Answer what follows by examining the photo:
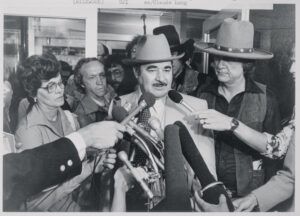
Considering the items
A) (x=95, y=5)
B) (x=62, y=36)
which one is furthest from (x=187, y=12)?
(x=62, y=36)

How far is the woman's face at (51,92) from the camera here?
105 cm

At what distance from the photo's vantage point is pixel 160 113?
1.09m

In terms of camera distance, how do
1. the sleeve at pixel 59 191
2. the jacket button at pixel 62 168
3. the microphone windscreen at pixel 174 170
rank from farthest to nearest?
the sleeve at pixel 59 191, the jacket button at pixel 62 168, the microphone windscreen at pixel 174 170

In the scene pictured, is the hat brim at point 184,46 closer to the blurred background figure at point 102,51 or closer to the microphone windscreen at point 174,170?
the blurred background figure at point 102,51

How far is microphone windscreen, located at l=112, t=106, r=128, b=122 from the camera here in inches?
36.8

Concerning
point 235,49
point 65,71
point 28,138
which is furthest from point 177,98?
point 28,138

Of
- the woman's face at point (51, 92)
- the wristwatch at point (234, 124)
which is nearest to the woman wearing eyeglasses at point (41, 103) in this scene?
the woman's face at point (51, 92)

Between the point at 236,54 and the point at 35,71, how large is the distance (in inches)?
22.9

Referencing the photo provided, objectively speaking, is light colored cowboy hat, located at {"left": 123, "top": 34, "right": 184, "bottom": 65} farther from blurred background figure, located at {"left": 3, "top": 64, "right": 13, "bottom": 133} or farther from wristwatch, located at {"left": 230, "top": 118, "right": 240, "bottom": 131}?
blurred background figure, located at {"left": 3, "top": 64, "right": 13, "bottom": 133}

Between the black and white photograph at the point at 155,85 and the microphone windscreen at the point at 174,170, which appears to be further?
the black and white photograph at the point at 155,85

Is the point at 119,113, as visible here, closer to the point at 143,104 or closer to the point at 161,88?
the point at 143,104

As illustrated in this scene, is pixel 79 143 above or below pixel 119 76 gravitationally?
below

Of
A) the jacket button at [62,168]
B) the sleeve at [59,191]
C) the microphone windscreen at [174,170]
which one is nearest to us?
the microphone windscreen at [174,170]

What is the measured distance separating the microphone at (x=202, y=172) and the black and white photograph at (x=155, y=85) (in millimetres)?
145
